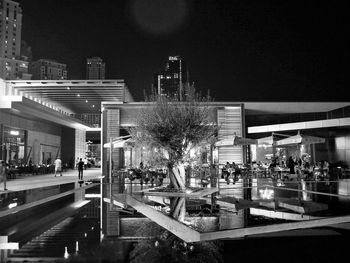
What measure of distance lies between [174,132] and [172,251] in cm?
746

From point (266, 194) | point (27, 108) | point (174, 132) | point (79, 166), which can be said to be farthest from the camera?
point (27, 108)

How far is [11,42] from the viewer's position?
12225 cm

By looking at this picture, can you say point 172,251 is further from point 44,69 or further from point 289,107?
point 44,69

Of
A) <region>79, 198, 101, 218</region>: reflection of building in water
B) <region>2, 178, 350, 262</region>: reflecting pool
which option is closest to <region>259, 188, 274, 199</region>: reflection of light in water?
<region>2, 178, 350, 262</region>: reflecting pool

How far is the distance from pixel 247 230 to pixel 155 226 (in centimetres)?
184

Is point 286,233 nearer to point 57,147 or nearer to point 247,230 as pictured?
point 247,230

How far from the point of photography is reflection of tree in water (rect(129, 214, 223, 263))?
15.5ft

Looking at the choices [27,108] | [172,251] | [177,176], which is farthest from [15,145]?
[172,251]

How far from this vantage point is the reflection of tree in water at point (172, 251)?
4723mm

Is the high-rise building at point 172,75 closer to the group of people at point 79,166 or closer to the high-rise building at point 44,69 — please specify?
the high-rise building at point 44,69

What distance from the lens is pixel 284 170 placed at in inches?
902

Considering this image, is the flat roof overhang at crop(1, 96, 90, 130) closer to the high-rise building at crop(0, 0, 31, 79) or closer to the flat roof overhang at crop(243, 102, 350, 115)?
the flat roof overhang at crop(243, 102, 350, 115)

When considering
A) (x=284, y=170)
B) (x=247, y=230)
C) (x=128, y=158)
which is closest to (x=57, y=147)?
(x=128, y=158)

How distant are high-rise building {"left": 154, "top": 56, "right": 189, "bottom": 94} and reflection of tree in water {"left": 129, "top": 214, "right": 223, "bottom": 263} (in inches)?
6180
